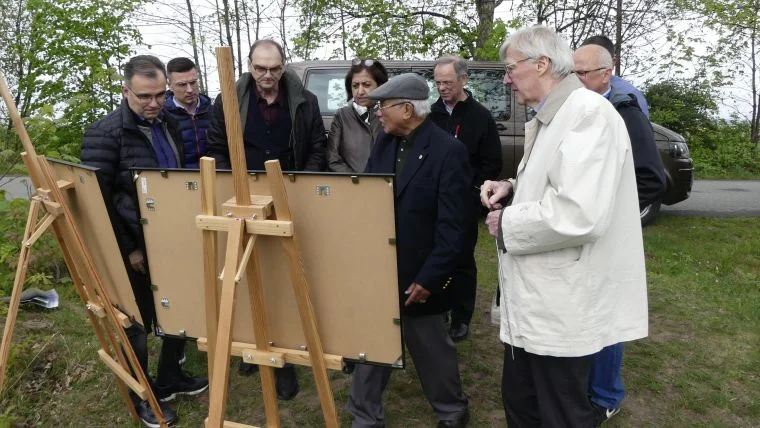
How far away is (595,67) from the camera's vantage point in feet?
8.46

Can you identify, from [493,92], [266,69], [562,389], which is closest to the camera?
[562,389]

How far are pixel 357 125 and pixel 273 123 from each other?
1.66 feet

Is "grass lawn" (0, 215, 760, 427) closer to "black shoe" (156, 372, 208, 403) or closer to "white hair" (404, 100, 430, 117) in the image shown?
"black shoe" (156, 372, 208, 403)

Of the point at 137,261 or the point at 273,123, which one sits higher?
the point at 273,123

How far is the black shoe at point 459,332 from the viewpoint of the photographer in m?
3.91

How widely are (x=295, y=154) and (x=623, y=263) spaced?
196 cm

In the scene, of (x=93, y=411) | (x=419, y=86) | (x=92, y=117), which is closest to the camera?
(x=419, y=86)

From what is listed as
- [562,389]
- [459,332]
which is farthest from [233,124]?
[459,332]

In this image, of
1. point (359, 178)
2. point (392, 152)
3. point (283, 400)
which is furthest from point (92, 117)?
point (359, 178)

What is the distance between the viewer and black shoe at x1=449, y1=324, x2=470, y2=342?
3910 mm

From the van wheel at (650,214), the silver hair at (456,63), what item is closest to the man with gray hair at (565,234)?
the silver hair at (456,63)

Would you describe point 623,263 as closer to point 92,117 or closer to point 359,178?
point 359,178

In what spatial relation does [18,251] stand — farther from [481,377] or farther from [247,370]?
[481,377]

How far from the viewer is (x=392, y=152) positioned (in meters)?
2.60
